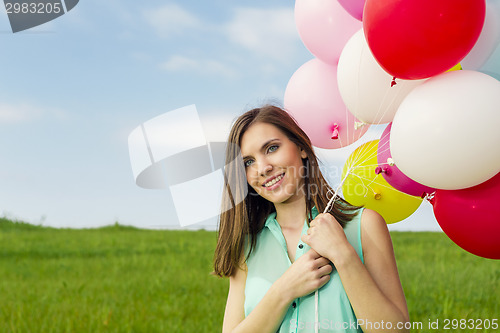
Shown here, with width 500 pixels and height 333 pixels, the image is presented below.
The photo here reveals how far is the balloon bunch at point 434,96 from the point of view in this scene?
1.61 metres

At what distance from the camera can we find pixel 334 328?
1841 millimetres

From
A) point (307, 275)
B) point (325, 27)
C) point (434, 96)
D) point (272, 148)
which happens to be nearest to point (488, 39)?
point (434, 96)

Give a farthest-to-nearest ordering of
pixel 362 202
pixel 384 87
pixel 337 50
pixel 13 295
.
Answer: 1. pixel 13 295
2. pixel 362 202
3. pixel 337 50
4. pixel 384 87

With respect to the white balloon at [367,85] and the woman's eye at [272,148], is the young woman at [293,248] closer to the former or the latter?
the woman's eye at [272,148]

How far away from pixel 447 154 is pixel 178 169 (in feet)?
5.84

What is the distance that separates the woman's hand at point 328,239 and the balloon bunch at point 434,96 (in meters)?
0.23

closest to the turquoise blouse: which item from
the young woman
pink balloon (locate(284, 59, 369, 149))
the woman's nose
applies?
the young woman

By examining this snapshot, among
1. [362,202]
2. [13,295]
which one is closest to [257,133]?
[362,202]

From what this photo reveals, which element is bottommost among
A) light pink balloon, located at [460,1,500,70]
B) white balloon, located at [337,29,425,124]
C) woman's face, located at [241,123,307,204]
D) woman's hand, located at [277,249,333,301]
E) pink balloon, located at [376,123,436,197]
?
woman's hand, located at [277,249,333,301]

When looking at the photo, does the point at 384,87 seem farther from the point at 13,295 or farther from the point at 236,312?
the point at 13,295

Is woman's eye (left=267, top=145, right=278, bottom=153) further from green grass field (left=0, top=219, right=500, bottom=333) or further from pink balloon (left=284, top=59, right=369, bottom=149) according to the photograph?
green grass field (left=0, top=219, right=500, bottom=333)

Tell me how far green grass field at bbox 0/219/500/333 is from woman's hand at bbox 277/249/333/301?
2.30 meters

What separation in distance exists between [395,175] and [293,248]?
0.60 metres

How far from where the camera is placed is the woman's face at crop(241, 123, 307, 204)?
6.62 ft
